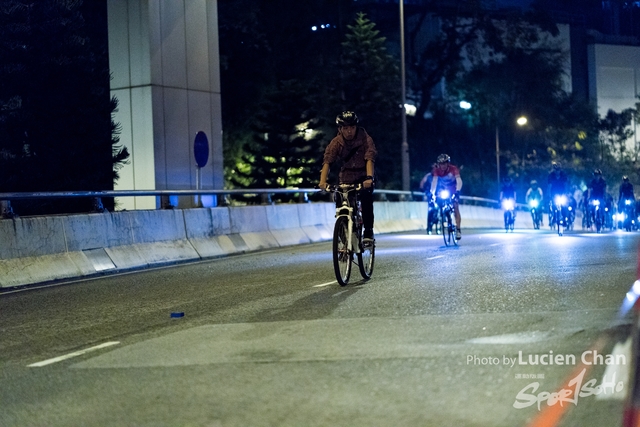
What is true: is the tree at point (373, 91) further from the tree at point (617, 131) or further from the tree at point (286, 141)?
the tree at point (617, 131)

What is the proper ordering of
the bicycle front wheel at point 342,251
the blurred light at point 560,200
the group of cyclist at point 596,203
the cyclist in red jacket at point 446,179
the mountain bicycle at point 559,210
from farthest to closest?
the group of cyclist at point 596,203 → the blurred light at point 560,200 → the mountain bicycle at point 559,210 → the cyclist in red jacket at point 446,179 → the bicycle front wheel at point 342,251

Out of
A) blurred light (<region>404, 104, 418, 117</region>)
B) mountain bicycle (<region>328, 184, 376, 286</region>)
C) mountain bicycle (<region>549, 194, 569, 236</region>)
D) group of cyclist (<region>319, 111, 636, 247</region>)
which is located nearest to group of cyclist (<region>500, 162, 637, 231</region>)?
group of cyclist (<region>319, 111, 636, 247</region>)

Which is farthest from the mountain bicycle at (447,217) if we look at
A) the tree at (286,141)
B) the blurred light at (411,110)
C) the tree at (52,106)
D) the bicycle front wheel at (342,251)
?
the blurred light at (411,110)

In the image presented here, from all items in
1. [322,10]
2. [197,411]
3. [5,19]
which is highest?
[322,10]

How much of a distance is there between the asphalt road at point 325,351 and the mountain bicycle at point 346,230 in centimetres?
30

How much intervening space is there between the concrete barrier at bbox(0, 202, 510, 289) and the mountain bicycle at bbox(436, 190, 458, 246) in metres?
Answer: 3.94

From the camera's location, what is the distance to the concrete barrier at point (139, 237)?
15297 mm

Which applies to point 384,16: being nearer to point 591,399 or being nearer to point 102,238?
point 102,238

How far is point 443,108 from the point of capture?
2810 inches

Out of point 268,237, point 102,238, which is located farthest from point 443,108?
point 102,238

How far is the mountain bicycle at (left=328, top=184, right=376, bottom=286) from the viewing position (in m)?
12.3

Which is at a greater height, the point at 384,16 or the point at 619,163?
the point at 384,16

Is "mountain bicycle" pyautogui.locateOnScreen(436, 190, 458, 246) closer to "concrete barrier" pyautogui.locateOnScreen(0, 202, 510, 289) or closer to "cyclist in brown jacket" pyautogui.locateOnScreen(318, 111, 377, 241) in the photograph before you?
"concrete barrier" pyautogui.locateOnScreen(0, 202, 510, 289)

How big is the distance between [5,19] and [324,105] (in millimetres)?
36562
